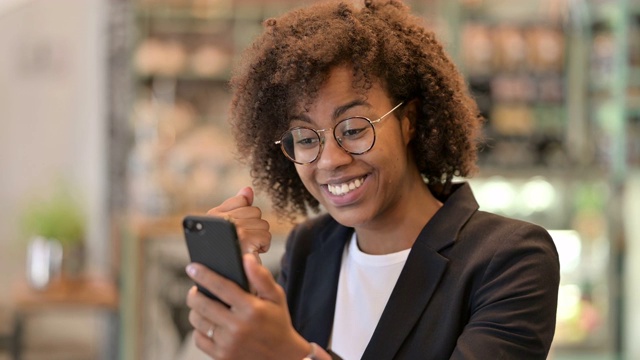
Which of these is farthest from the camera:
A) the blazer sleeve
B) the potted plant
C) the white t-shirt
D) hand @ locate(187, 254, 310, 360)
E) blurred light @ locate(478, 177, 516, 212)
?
blurred light @ locate(478, 177, 516, 212)

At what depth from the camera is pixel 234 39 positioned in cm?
706

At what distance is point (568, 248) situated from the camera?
6.45m

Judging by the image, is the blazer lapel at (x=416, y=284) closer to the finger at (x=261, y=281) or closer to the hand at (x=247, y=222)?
the hand at (x=247, y=222)

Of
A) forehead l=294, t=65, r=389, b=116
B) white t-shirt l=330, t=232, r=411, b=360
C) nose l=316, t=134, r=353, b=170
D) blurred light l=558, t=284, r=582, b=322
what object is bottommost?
blurred light l=558, t=284, r=582, b=322

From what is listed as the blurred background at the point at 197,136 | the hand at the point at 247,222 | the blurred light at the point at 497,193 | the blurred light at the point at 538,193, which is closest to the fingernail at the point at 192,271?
the hand at the point at 247,222

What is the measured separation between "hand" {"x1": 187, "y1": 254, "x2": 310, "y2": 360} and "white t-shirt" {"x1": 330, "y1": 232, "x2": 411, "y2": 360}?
0.44 meters

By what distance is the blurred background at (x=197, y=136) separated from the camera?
6.27 meters

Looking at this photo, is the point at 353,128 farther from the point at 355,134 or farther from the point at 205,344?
the point at 205,344

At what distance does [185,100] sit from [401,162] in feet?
17.7

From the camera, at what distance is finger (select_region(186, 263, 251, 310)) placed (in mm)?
1351

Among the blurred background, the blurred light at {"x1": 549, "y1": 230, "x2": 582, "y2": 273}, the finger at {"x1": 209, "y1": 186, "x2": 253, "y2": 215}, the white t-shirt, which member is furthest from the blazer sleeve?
the blurred light at {"x1": 549, "y1": 230, "x2": 582, "y2": 273}

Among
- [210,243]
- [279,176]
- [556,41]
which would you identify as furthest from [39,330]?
[210,243]

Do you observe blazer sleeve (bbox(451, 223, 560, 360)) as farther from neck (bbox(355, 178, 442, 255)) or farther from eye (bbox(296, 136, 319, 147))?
eye (bbox(296, 136, 319, 147))

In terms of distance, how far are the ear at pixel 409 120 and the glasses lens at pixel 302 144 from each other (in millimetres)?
195
